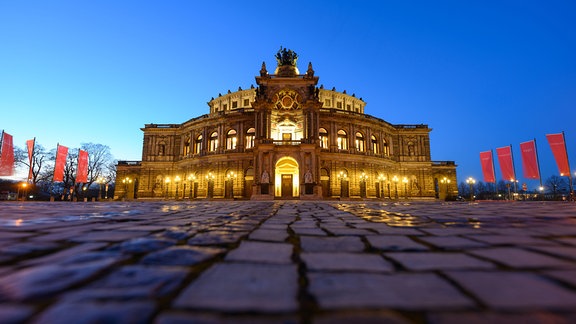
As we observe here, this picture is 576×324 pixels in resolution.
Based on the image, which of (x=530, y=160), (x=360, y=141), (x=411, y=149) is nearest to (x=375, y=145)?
(x=360, y=141)

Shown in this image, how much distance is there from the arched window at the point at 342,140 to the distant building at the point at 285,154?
0.41 feet

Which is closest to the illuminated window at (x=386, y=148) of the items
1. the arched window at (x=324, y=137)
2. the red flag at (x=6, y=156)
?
the arched window at (x=324, y=137)

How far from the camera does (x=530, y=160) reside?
21.8 meters

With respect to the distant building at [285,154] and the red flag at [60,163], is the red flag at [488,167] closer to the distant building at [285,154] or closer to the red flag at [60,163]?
the distant building at [285,154]

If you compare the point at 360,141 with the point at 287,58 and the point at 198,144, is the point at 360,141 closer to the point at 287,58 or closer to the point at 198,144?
the point at 287,58

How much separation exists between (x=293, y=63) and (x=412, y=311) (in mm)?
34529

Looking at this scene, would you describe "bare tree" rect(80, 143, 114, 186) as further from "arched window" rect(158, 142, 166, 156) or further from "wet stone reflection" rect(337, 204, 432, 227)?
"wet stone reflection" rect(337, 204, 432, 227)

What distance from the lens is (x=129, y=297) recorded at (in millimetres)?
1041

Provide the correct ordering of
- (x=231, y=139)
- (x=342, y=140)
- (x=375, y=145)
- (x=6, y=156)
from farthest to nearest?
(x=375, y=145)
(x=342, y=140)
(x=231, y=139)
(x=6, y=156)

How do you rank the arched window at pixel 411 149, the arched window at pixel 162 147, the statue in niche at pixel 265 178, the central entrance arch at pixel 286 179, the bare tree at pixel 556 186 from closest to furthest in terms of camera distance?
the statue in niche at pixel 265 178, the central entrance arch at pixel 286 179, the arched window at pixel 162 147, the arched window at pixel 411 149, the bare tree at pixel 556 186

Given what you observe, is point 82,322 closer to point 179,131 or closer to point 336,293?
point 336,293

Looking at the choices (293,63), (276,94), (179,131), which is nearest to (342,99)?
(293,63)

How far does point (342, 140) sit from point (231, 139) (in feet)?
45.7

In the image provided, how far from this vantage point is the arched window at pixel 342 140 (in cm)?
3291
